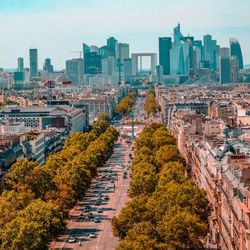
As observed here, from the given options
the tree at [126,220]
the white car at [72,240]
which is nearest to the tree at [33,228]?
the white car at [72,240]

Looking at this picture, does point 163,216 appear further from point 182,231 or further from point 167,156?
point 167,156

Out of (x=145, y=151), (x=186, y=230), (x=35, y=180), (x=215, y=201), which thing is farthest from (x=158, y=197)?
(x=145, y=151)

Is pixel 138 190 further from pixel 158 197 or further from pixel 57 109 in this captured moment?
pixel 57 109

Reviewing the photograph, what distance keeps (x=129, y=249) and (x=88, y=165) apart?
50.7 metres

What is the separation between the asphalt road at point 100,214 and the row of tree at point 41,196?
3164mm

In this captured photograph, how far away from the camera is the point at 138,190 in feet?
310

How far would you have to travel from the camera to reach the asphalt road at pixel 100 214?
81.1 metres

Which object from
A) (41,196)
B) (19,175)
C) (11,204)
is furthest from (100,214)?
(11,204)

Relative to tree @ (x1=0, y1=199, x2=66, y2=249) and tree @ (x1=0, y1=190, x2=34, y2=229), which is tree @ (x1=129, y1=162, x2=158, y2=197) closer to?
tree @ (x1=0, y1=190, x2=34, y2=229)

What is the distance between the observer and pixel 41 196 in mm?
89188

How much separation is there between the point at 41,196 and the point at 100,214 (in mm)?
12430

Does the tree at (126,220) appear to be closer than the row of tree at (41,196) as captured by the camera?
No

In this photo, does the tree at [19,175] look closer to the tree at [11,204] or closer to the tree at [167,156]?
the tree at [11,204]

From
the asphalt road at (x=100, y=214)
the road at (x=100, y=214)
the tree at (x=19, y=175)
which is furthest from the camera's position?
the tree at (x=19, y=175)
